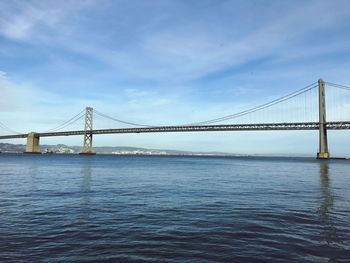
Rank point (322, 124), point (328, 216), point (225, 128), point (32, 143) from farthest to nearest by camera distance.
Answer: point (32, 143) < point (225, 128) < point (322, 124) < point (328, 216)

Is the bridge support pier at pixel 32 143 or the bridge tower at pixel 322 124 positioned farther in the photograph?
the bridge support pier at pixel 32 143

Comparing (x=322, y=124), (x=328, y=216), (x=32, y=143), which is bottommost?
(x=328, y=216)

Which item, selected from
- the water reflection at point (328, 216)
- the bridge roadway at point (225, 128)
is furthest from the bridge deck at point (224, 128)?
the water reflection at point (328, 216)

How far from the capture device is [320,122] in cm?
8175

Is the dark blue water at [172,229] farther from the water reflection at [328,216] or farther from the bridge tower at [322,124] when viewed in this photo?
the bridge tower at [322,124]

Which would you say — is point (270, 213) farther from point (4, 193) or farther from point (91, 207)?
point (4, 193)

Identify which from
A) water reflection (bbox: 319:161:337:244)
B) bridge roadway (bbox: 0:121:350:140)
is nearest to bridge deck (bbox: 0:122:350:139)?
bridge roadway (bbox: 0:121:350:140)

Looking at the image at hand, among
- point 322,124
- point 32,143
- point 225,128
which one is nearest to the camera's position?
point 322,124

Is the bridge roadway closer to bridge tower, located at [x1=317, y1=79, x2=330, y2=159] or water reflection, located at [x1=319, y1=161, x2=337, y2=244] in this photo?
bridge tower, located at [x1=317, y1=79, x2=330, y2=159]

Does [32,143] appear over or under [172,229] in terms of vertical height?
over

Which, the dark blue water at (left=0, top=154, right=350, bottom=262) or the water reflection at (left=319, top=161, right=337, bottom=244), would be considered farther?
the water reflection at (left=319, top=161, right=337, bottom=244)

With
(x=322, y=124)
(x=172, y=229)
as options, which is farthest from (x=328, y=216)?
(x=322, y=124)

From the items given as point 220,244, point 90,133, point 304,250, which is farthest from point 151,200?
point 90,133

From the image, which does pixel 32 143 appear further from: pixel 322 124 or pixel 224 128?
pixel 322 124
